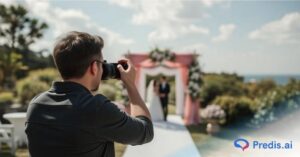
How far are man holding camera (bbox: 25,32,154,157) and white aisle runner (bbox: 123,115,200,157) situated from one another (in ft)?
16.4

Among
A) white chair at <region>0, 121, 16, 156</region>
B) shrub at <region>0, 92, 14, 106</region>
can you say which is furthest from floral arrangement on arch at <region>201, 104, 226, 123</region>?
shrub at <region>0, 92, 14, 106</region>

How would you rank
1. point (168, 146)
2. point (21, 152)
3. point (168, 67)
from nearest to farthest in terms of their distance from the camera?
point (21, 152) → point (168, 146) → point (168, 67)

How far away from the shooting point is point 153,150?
6.33 metres

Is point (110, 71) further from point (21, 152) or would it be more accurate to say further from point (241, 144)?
point (241, 144)

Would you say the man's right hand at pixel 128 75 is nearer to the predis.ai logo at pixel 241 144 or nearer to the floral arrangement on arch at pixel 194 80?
the predis.ai logo at pixel 241 144

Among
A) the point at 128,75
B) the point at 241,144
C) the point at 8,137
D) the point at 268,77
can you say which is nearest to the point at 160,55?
the point at 268,77

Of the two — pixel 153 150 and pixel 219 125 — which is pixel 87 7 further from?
pixel 153 150

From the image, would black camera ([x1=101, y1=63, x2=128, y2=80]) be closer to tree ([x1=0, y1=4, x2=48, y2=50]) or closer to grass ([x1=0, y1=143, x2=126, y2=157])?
grass ([x1=0, y1=143, x2=126, y2=157])

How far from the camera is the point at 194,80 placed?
952 centimetres

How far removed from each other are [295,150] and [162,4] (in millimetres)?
6587

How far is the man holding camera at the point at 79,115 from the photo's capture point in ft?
3.06

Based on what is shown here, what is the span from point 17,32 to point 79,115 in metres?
13.4

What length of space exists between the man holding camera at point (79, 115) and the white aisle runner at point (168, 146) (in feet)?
16.4

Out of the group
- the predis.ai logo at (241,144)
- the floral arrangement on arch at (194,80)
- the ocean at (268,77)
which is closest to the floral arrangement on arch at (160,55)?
the floral arrangement on arch at (194,80)
